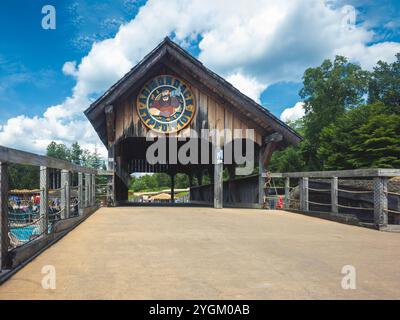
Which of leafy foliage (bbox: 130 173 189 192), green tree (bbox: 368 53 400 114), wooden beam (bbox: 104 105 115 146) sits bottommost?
leafy foliage (bbox: 130 173 189 192)

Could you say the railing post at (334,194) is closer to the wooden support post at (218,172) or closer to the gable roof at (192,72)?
the gable roof at (192,72)

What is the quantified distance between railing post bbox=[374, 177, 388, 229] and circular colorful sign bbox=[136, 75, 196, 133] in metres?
8.11

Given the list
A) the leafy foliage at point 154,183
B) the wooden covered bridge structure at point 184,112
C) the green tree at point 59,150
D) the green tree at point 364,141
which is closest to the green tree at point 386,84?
the green tree at point 364,141

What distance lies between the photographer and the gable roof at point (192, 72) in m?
13.0

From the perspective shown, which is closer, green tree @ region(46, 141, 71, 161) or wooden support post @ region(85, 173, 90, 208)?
wooden support post @ region(85, 173, 90, 208)

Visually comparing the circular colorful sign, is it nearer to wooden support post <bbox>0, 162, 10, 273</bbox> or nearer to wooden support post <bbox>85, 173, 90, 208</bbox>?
wooden support post <bbox>85, 173, 90, 208</bbox>

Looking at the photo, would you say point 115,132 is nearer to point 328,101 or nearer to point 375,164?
point 375,164

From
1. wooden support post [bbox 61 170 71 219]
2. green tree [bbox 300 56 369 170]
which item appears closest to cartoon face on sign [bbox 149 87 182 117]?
wooden support post [bbox 61 170 71 219]

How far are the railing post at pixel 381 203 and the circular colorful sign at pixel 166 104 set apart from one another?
8109mm

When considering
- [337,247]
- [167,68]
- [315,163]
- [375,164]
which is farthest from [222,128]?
[315,163]

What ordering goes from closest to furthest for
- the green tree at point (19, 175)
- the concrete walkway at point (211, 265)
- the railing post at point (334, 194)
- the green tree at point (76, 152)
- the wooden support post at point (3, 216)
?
1. the concrete walkway at point (211, 265)
2. the wooden support post at point (3, 216)
3. the green tree at point (19, 175)
4. the railing post at point (334, 194)
5. the green tree at point (76, 152)

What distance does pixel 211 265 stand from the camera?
409 cm

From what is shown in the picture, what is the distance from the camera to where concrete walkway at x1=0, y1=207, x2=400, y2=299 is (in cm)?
315
